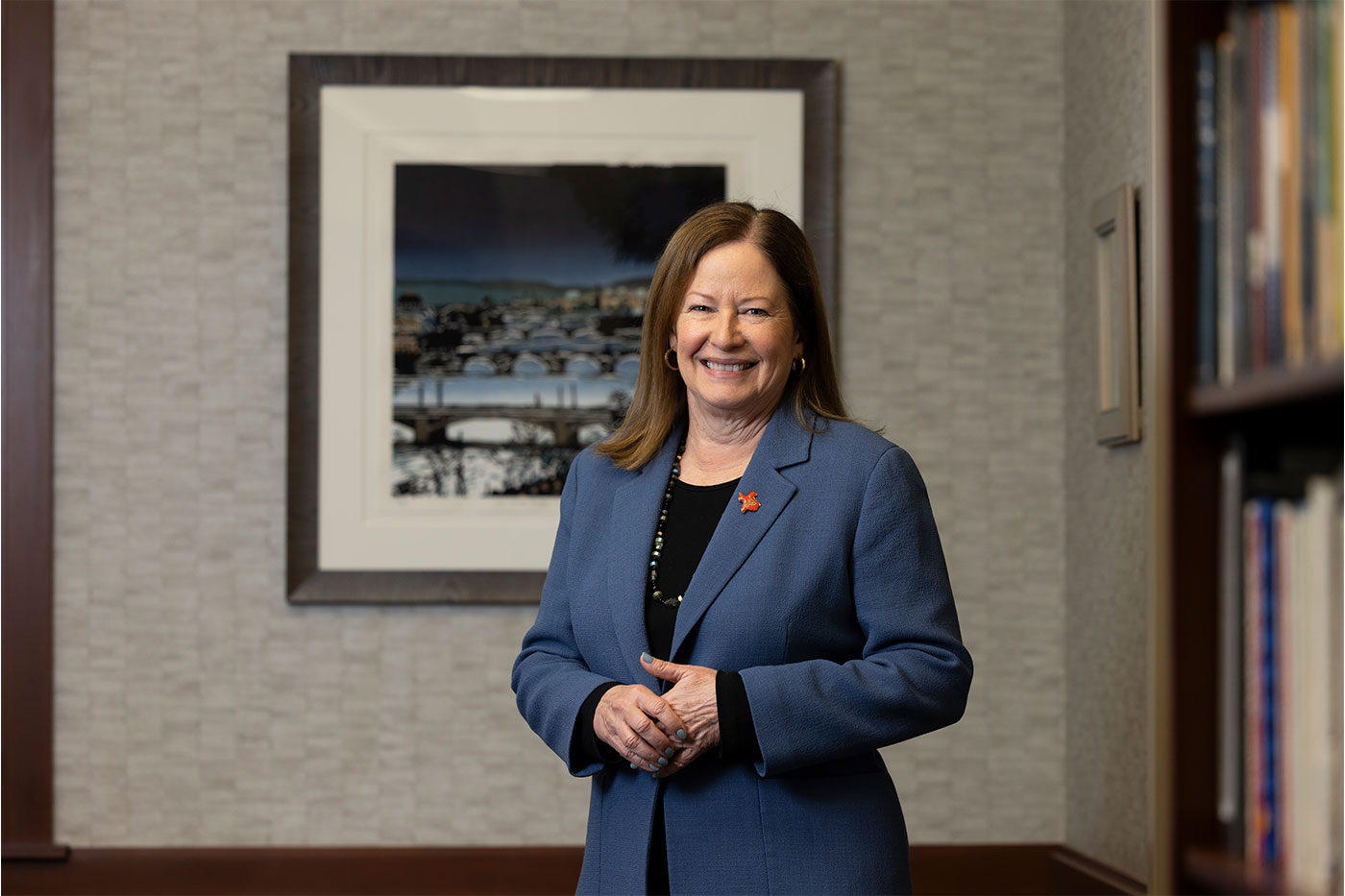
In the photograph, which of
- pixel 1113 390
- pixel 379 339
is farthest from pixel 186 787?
pixel 1113 390

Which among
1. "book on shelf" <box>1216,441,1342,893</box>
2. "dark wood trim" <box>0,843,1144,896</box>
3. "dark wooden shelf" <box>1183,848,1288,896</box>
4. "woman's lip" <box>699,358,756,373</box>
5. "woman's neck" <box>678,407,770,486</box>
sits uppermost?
"woman's lip" <box>699,358,756,373</box>

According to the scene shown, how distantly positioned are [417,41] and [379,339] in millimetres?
778

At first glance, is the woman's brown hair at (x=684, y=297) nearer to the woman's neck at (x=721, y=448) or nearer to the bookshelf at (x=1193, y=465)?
the woman's neck at (x=721, y=448)

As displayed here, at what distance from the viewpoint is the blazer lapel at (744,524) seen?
5.58 ft

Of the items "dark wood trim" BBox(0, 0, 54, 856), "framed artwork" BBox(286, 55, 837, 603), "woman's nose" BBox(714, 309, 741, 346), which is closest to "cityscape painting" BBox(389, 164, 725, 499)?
"framed artwork" BBox(286, 55, 837, 603)

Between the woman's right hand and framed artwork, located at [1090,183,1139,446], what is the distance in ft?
5.28

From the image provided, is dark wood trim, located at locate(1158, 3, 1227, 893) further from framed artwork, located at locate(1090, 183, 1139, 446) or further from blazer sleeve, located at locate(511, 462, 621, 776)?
framed artwork, located at locate(1090, 183, 1139, 446)

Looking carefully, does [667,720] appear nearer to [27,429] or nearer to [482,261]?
[482,261]

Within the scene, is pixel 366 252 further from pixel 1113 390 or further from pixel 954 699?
pixel 954 699

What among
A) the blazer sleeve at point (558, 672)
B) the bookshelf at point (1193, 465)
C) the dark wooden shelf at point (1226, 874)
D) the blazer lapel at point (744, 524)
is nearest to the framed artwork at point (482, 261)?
the blazer sleeve at point (558, 672)

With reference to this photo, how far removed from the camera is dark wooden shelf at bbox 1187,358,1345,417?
34.1 inches

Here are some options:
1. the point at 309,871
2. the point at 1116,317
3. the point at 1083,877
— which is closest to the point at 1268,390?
the point at 1116,317

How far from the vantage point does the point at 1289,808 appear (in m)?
0.94

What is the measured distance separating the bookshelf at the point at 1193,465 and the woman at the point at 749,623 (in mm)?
616
